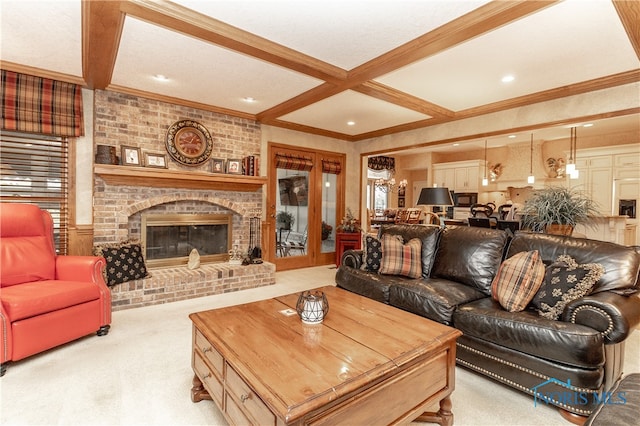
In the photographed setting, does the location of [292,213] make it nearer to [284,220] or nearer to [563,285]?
[284,220]

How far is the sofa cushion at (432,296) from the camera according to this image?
241cm

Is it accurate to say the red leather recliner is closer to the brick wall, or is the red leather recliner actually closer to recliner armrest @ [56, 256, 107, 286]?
recliner armrest @ [56, 256, 107, 286]

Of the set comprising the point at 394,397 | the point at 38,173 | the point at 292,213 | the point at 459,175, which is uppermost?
the point at 459,175

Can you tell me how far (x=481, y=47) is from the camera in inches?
104

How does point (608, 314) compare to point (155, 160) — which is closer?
point (608, 314)

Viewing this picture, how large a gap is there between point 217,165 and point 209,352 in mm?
3341

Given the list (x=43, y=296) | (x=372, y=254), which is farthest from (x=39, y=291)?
(x=372, y=254)

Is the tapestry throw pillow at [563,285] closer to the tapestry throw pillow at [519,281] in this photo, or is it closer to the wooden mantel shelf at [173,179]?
the tapestry throw pillow at [519,281]

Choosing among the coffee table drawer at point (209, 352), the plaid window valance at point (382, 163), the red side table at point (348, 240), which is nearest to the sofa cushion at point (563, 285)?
the coffee table drawer at point (209, 352)

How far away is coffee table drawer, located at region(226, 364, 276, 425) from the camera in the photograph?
48.1 inches

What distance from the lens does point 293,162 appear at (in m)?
5.56

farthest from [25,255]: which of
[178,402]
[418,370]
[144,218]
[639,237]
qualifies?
[639,237]

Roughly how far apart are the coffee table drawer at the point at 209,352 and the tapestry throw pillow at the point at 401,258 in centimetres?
193

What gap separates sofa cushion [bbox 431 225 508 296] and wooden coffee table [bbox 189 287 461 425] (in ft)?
3.84
